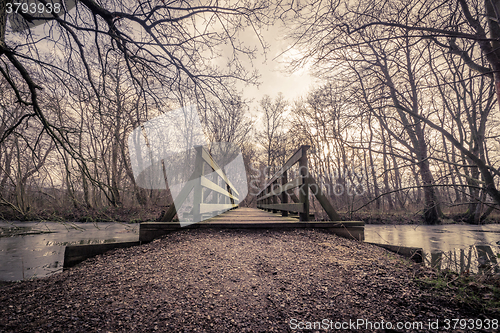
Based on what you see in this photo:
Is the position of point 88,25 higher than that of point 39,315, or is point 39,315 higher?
point 88,25

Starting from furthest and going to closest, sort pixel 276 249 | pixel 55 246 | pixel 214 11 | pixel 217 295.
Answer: pixel 55 246, pixel 214 11, pixel 276 249, pixel 217 295

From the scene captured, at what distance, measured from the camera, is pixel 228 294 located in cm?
158

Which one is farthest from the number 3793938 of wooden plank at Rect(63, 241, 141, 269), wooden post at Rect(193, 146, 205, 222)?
wooden plank at Rect(63, 241, 141, 269)

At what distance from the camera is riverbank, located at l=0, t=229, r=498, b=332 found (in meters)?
1.32

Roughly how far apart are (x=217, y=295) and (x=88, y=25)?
3.79 metres

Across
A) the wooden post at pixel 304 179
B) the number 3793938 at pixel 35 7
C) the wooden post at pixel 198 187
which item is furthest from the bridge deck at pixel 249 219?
the number 3793938 at pixel 35 7

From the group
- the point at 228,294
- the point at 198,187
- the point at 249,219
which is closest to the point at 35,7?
the point at 198,187

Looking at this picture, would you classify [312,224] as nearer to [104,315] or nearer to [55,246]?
[104,315]

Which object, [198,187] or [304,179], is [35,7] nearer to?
[198,187]

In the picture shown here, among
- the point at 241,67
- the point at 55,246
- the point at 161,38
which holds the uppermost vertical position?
the point at 161,38

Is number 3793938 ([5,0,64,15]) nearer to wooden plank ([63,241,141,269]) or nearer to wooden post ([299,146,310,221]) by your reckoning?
wooden plank ([63,241,141,269])

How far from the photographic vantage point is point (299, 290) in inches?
63.9

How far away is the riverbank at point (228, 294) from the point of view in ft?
4.32

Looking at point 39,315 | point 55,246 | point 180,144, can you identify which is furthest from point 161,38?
point 180,144
